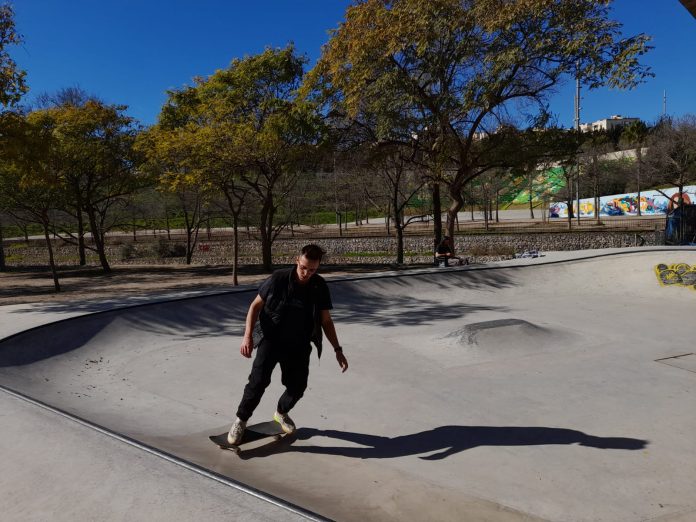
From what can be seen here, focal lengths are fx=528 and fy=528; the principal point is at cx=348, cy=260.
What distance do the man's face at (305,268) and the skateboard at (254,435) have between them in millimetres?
1196

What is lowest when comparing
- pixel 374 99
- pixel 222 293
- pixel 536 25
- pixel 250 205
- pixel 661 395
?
pixel 661 395

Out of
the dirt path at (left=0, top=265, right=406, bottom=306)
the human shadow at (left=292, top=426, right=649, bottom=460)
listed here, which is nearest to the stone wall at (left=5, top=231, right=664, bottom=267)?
the dirt path at (left=0, top=265, right=406, bottom=306)

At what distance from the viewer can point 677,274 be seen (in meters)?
11.2

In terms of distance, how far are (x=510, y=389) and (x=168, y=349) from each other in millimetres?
4507

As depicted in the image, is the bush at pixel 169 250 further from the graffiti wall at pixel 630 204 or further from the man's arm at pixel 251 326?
the graffiti wall at pixel 630 204

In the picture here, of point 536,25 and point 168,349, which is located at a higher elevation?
point 536,25

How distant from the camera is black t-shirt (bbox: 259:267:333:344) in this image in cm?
352

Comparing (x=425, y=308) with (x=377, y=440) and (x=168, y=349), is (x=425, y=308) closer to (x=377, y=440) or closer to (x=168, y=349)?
(x=168, y=349)

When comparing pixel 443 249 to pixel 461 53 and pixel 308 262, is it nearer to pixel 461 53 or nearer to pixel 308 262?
pixel 461 53

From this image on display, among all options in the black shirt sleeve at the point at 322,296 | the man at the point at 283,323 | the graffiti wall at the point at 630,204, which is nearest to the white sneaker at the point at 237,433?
the man at the point at 283,323

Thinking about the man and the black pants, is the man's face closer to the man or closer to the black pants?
the man

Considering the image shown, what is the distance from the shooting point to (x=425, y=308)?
10234mm

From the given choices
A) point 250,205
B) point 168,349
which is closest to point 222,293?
point 168,349

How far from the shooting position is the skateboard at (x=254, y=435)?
3697 mm
